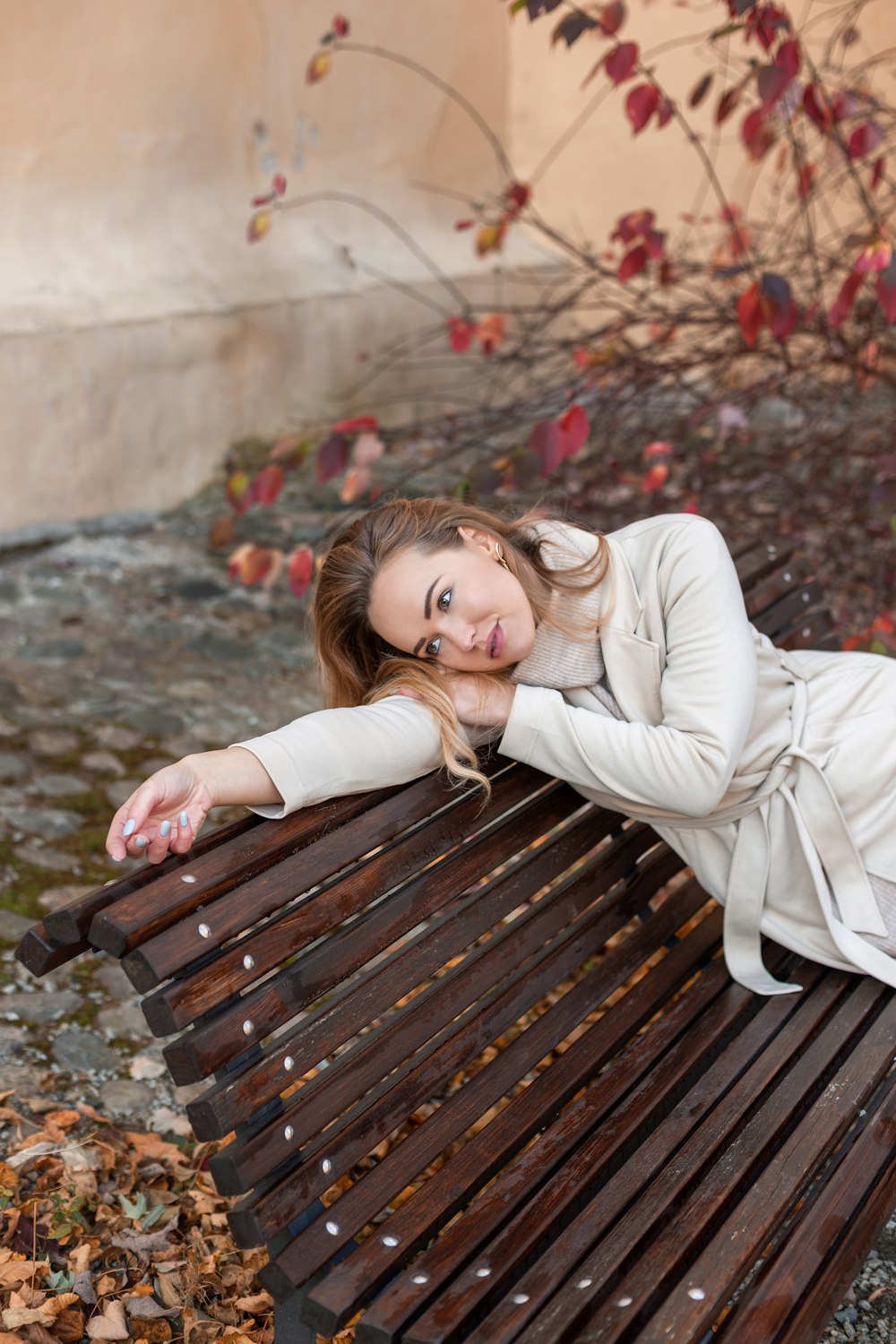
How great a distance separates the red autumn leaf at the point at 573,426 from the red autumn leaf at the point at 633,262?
717 millimetres

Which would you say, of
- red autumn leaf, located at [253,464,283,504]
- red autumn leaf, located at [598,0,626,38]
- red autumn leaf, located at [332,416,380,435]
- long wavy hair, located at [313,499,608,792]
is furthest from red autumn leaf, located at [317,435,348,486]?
long wavy hair, located at [313,499,608,792]

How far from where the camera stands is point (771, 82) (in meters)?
3.51

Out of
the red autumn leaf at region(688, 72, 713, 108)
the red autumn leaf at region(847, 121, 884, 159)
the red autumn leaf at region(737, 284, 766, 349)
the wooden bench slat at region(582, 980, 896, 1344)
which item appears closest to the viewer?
the wooden bench slat at region(582, 980, 896, 1344)

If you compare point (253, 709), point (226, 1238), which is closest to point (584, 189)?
point (253, 709)

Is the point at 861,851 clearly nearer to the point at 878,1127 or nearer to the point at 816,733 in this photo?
the point at 816,733

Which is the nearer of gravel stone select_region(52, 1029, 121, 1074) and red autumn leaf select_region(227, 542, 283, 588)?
gravel stone select_region(52, 1029, 121, 1074)

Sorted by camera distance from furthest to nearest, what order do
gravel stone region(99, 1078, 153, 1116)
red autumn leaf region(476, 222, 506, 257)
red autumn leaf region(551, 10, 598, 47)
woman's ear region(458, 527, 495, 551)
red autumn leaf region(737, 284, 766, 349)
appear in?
red autumn leaf region(476, 222, 506, 257)
red autumn leaf region(551, 10, 598, 47)
red autumn leaf region(737, 284, 766, 349)
gravel stone region(99, 1078, 153, 1116)
woman's ear region(458, 527, 495, 551)

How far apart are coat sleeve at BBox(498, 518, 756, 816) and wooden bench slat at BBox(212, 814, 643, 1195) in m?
0.21

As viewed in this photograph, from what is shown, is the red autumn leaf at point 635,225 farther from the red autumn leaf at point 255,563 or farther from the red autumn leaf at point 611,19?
the red autumn leaf at point 255,563

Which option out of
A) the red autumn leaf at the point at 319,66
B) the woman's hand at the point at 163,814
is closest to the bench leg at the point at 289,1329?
the woman's hand at the point at 163,814

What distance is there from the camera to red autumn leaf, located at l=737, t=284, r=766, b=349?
3.61 metres

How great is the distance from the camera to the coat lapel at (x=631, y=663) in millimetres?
2299

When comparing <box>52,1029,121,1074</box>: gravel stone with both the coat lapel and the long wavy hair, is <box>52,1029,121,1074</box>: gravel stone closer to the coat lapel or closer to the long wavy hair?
the long wavy hair

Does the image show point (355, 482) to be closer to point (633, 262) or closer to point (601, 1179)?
point (633, 262)
